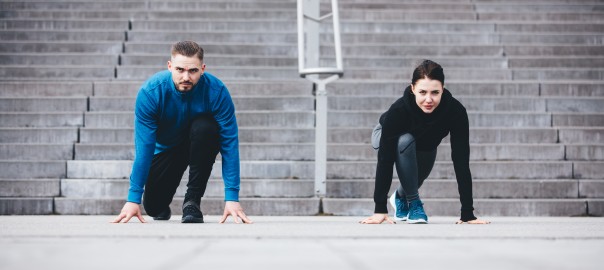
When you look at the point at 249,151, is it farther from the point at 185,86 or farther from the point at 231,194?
the point at 185,86

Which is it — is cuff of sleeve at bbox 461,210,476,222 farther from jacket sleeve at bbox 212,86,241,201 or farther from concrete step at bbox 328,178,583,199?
concrete step at bbox 328,178,583,199

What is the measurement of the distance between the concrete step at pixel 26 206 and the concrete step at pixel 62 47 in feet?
8.92

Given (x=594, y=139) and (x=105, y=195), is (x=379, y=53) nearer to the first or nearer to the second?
(x=594, y=139)

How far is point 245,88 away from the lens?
23.6 feet

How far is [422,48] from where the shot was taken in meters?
8.22

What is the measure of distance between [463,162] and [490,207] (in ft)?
4.18

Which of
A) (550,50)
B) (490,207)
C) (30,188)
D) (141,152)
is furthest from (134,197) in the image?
(550,50)

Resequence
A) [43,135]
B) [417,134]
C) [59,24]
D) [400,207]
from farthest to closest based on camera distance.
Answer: [59,24] < [43,135] < [400,207] < [417,134]

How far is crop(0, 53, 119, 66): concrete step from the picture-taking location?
7.97 metres

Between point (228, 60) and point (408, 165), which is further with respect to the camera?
point (228, 60)

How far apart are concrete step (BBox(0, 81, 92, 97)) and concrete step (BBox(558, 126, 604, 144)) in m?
3.78

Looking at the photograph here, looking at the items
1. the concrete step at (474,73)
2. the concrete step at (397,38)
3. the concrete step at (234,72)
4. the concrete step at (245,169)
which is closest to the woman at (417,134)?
the concrete step at (245,169)

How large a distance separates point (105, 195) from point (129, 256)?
322cm

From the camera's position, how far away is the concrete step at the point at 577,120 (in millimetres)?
6836
